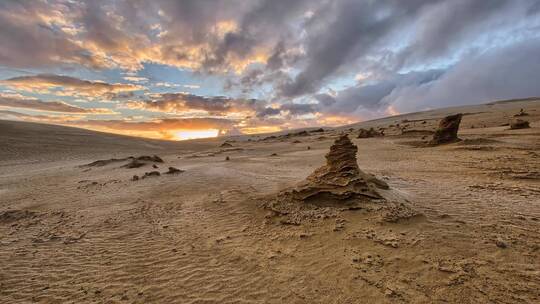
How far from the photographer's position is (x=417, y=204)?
837 cm

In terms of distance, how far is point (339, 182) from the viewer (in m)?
8.88

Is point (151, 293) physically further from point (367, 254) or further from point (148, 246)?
point (367, 254)

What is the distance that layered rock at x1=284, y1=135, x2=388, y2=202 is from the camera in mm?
8453

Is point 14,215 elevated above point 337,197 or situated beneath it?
situated beneath

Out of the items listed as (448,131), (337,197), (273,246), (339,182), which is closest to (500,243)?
(337,197)

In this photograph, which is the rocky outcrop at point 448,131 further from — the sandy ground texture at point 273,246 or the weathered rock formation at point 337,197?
the weathered rock formation at point 337,197

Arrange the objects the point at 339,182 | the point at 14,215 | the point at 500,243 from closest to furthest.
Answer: the point at 500,243 → the point at 339,182 → the point at 14,215

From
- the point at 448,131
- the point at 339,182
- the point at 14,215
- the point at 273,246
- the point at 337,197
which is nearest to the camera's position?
the point at 273,246

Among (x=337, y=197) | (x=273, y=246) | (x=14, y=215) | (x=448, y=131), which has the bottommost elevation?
(x=273, y=246)

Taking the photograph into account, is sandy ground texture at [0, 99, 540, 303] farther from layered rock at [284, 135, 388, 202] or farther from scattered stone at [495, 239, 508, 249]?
layered rock at [284, 135, 388, 202]

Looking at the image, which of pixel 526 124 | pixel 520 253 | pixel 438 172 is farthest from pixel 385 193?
pixel 526 124

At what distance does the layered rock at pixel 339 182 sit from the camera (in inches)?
333

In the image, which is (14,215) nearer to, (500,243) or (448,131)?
(500,243)

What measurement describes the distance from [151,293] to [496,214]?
8.67 metres
